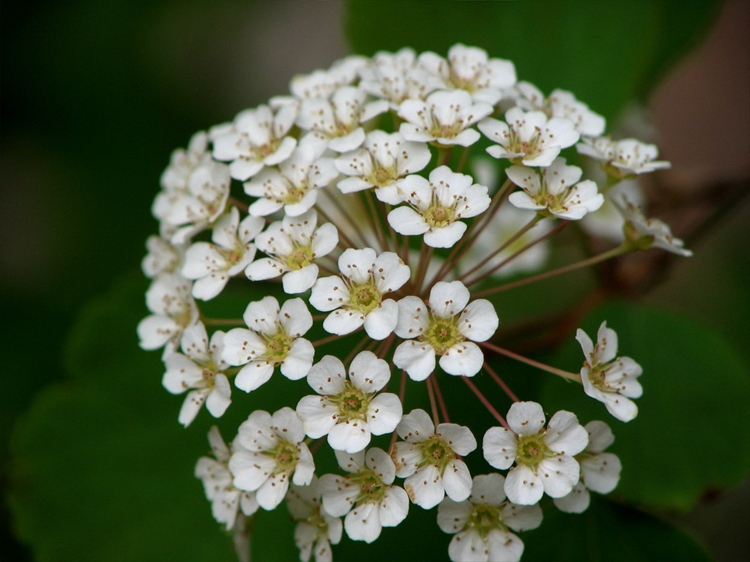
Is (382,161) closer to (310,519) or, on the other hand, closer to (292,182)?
(292,182)

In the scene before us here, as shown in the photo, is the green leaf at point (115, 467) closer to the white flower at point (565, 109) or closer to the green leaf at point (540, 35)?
the white flower at point (565, 109)

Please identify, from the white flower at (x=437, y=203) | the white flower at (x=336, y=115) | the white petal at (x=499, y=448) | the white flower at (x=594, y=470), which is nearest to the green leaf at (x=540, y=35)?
the white flower at (x=336, y=115)

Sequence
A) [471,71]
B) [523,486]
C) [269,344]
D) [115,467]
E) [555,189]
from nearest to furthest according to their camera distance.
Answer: [523,486]
[269,344]
[555,189]
[471,71]
[115,467]

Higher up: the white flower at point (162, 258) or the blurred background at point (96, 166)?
the blurred background at point (96, 166)

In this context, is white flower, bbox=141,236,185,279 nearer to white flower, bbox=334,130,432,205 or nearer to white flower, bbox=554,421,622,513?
white flower, bbox=334,130,432,205

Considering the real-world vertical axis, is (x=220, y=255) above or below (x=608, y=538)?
above

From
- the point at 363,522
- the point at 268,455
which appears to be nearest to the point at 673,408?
the point at 363,522

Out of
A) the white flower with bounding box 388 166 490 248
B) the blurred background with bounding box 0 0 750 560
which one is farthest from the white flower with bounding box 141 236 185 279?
the blurred background with bounding box 0 0 750 560
